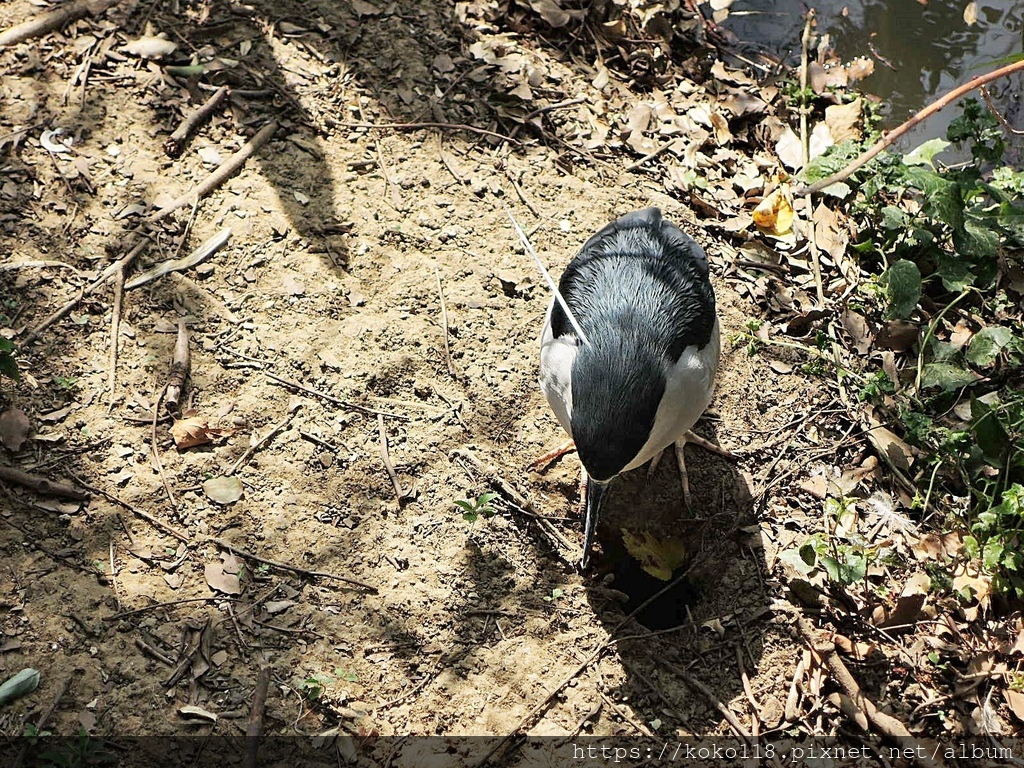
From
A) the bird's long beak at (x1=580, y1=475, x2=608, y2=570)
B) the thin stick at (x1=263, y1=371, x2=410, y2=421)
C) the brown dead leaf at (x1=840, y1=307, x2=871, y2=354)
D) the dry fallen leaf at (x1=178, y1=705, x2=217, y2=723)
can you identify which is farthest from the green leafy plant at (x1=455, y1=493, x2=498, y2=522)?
the brown dead leaf at (x1=840, y1=307, x2=871, y2=354)

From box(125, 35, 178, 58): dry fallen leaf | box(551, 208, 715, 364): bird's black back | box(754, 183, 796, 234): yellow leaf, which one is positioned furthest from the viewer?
box(754, 183, 796, 234): yellow leaf

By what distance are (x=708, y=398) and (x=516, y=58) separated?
2829mm

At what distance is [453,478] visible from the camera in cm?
402

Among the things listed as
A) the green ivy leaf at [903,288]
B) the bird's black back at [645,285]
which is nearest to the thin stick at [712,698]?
the bird's black back at [645,285]

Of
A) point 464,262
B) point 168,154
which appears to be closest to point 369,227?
point 464,262

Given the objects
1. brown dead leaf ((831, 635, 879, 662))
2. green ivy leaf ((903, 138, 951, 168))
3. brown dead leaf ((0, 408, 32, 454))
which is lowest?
brown dead leaf ((831, 635, 879, 662))

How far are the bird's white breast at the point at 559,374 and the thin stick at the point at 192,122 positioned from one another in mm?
2308

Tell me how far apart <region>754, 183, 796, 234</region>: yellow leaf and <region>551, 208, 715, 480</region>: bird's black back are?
1153mm

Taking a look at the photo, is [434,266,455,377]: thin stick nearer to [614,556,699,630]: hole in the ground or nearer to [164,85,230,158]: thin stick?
[614,556,699,630]: hole in the ground

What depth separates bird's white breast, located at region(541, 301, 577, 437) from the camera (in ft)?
12.0

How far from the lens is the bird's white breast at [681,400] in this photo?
360 centimetres

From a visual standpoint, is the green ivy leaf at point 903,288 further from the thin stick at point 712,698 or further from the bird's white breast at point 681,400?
the thin stick at point 712,698

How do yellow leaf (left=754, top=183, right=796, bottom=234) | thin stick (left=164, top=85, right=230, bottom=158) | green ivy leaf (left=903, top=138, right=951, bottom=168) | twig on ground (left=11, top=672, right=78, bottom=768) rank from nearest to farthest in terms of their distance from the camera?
twig on ground (left=11, top=672, right=78, bottom=768), thin stick (left=164, top=85, right=230, bottom=158), green ivy leaf (left=903, top=138, right=951, bottom=168), yellow leaf (left=754, top=183, right=796, bottom=234)

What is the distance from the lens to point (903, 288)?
15.3ft
